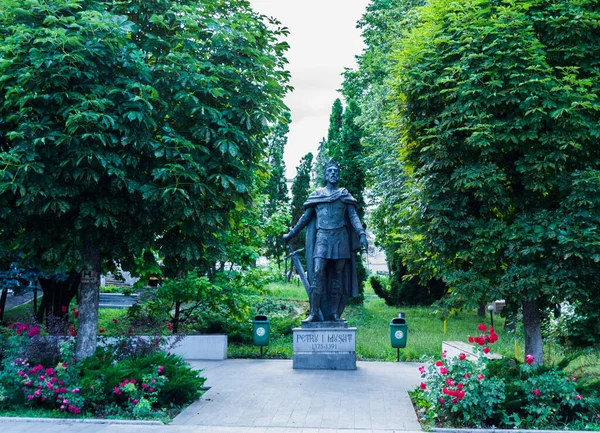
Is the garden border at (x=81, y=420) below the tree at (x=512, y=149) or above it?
below

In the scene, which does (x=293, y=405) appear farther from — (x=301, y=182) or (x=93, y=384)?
(x=301, y=182)

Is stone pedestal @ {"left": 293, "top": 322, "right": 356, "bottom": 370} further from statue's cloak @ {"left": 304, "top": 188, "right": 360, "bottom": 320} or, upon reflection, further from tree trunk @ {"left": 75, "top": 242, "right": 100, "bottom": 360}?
tree trunk @ {"left": 75, "top": 242, "right": 100, "bottom": 360}

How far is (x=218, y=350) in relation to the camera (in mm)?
13023

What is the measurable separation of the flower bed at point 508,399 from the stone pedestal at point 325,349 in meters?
3.96

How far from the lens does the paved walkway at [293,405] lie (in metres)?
6.84

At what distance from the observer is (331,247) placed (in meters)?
11.5

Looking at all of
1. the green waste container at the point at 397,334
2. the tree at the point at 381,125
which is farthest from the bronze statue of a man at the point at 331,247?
the tree at the point at 381,125

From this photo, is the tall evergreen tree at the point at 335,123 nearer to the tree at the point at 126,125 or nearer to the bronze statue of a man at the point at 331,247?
the bronze statue of a man at the point at 331,247

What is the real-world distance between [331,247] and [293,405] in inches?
161

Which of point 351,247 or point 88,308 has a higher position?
point 351,247

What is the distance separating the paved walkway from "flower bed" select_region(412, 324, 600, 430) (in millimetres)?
542

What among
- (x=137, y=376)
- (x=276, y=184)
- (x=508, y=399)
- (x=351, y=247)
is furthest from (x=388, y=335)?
(x=276, y=184)

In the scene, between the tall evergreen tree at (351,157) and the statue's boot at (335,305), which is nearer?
the statue's boot at (335,305)

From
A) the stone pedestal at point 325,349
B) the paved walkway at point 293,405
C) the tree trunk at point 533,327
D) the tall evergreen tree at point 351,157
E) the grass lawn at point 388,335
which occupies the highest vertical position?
the tall evergreen tree at point 351,157
